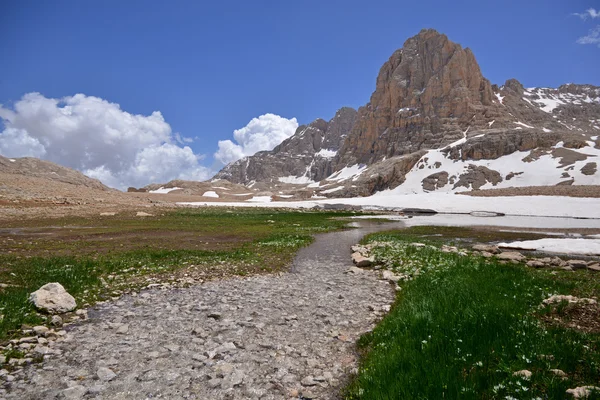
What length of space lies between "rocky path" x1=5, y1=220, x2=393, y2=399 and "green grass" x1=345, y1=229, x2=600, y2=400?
1.10m

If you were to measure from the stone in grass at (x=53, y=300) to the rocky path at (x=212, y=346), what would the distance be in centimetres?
93

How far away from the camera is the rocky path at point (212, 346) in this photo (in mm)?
6398

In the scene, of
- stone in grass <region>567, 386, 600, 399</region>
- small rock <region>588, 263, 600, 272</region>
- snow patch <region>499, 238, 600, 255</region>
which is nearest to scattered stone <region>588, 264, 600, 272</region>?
small rock <region>588, 263, 600, 272</region>

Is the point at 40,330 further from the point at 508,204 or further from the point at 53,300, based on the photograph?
the point at 508,204

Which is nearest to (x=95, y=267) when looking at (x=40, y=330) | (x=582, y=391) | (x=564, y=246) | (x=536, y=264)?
(x=40, y=330)

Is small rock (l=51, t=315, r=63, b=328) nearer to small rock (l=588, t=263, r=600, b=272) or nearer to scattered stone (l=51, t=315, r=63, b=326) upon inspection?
scattered stone (l=51, t=315, r=63, b=326)

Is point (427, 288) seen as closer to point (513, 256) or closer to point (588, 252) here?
point (513, 256)

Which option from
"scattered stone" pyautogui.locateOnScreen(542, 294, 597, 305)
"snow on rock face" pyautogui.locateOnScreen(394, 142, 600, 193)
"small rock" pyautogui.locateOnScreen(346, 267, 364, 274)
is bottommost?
"small rock" pyautogui.locateOnScreen(346, 267, 364, 274)

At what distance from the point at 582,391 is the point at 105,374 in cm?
892

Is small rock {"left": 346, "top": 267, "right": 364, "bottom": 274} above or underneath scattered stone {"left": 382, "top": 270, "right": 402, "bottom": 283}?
underneath

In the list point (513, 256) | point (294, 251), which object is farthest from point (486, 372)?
point (294, 251)

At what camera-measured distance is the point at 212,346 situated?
8.23m

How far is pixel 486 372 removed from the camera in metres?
5.67

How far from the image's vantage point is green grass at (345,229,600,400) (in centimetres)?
523
